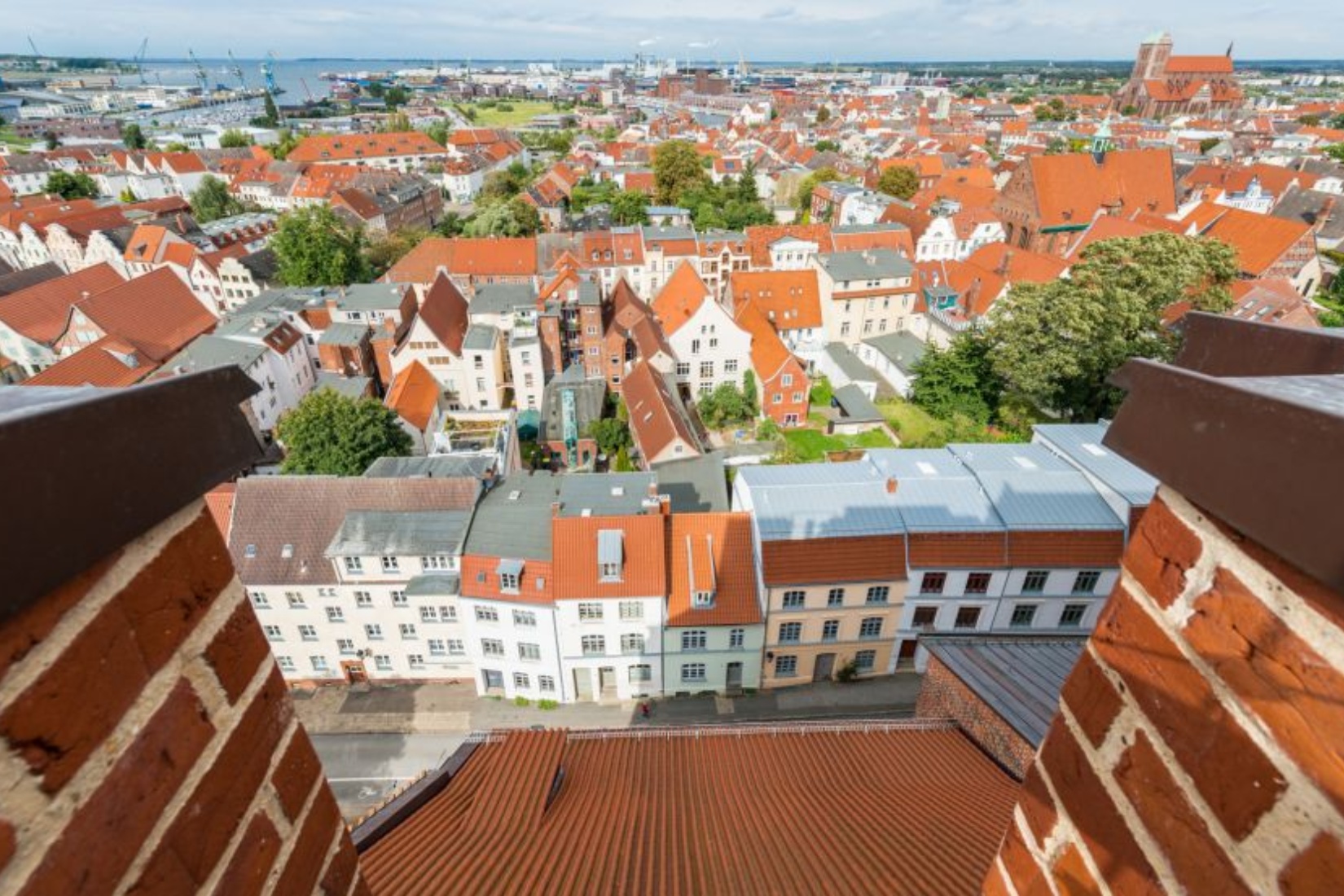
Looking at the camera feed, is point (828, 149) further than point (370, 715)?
Yes

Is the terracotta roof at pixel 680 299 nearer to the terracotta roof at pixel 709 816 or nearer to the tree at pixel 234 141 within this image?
the terracotta roof at pixel 709 816

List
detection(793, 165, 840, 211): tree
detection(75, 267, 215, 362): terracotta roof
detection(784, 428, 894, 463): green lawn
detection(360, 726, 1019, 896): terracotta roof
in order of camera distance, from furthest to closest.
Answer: detection(793, 165, 840, 211): tree < detection(75, 267, 215, 362): terracotta roof < detection(784, 428, 894, 463): green lawn < detection(360, 726, 1019, 896): terracotta roof

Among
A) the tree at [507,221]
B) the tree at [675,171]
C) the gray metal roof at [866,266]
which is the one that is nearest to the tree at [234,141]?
the tree at [507,221]

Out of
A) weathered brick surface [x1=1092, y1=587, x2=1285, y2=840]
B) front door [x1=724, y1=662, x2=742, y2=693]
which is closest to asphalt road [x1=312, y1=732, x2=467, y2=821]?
front door [x1=724, y1=662, x2=742, y2=693]

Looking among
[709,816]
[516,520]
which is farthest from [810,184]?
[709,816]

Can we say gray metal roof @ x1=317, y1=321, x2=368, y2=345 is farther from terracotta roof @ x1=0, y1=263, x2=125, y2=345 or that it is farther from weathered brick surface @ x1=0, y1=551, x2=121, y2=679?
weathered brick surface @ x1=0, y1=551, x2=121, y2=679

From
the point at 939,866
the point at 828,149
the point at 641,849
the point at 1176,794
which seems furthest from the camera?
the point at 828,149

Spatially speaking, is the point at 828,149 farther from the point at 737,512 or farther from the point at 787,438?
the point at 737,512

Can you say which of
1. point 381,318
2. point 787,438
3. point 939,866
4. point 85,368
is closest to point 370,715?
point 939,866
